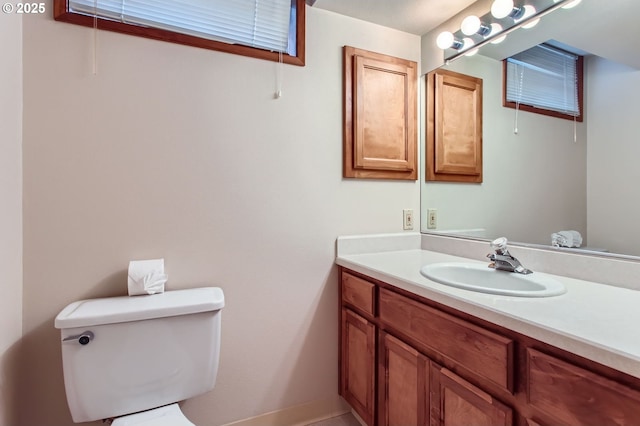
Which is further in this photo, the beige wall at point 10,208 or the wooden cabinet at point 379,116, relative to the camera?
the wooden cabinet at point 379,116

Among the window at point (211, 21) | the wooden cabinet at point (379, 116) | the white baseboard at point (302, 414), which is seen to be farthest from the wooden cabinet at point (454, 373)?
the window at point (211, 21)

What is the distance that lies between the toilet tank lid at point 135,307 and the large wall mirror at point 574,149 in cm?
140

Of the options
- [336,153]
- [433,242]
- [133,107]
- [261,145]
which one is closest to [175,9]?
[133,107]

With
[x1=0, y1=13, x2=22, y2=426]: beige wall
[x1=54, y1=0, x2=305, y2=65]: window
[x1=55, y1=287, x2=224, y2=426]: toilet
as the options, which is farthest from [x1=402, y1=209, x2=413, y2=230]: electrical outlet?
[x1=0, y1=13, x2=22, y2=426]: beige wall

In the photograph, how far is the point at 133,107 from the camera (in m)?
1.24

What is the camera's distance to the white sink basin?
97 centimetres

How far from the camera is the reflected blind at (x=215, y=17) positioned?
1.22 metres

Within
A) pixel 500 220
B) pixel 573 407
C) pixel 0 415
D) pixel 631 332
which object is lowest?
pixel 0 415

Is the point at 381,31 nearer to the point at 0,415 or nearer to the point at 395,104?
the point at 395,104

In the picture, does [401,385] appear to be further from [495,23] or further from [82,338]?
[495,23]

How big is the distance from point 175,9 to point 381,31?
108 cm

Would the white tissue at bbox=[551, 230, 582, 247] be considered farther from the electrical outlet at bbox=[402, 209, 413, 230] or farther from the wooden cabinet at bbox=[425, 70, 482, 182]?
the electrical outlet at bbox=[402, 209, 413, 230]

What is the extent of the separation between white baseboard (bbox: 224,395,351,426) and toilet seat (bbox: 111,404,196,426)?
17.9 inches

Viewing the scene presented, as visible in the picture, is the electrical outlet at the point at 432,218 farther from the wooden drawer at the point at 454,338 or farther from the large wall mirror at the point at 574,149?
the wooden drawer at the point at 454,338
